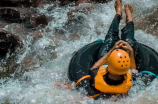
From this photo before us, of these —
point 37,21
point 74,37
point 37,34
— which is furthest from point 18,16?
point 74,37

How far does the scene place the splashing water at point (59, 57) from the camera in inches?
136

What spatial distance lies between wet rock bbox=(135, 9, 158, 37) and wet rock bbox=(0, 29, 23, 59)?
333cm

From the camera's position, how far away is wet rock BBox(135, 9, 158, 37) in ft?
18.5

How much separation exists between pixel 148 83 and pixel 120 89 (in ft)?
2.50

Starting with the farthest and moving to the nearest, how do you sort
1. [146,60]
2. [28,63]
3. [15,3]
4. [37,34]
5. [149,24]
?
[15,3], [149,24], [37,34], [28,63], [146,60]

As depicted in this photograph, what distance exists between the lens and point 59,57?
16.0ft

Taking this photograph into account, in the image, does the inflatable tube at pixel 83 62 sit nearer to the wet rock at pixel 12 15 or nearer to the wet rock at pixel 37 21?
the wet rock at pixel 37 21

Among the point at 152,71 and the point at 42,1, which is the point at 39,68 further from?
the point at 42,1

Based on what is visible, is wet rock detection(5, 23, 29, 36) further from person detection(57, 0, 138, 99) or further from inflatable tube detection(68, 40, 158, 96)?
person detection(57, 0, 138, 99)

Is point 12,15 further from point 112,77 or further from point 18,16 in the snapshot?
point 112,77

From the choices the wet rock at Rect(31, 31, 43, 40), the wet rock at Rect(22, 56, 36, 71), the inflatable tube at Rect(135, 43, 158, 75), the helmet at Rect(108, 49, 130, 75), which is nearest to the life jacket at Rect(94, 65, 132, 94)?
the helmet at Rect(108, 49, 130, 75)

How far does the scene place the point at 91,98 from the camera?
328 centimetres

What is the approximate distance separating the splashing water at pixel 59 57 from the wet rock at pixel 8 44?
0.25m

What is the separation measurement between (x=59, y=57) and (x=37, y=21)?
1.46 metres
